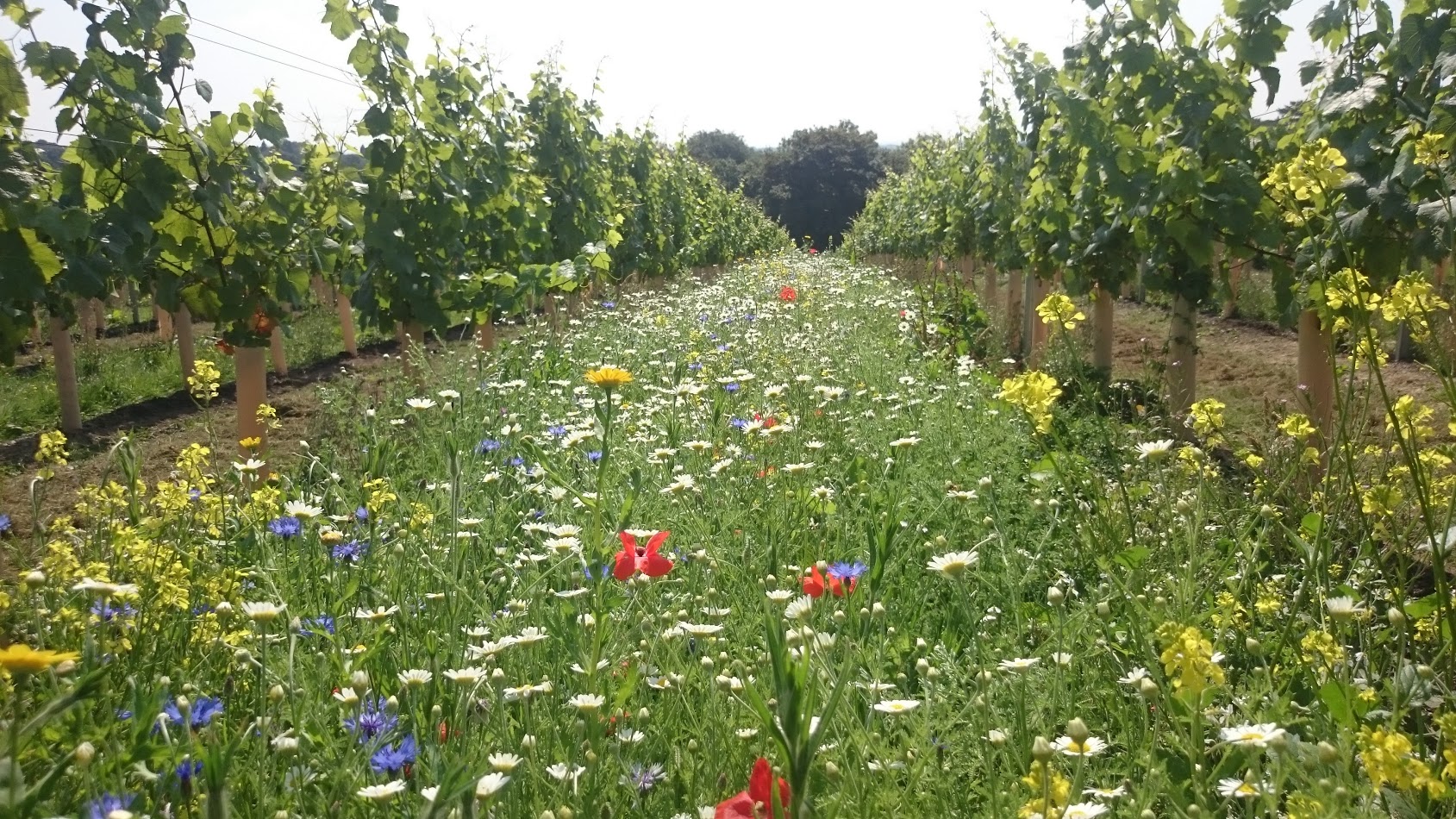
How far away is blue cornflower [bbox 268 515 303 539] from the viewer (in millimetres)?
2327

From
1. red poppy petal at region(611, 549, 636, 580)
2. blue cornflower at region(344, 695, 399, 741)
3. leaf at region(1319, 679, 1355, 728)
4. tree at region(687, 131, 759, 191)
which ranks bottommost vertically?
blue cornflower at region(344, 695, 399, 741)

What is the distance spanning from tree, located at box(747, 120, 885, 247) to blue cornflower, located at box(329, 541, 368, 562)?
204 feet

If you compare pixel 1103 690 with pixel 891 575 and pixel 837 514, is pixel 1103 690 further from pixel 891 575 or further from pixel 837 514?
pixel 837 514

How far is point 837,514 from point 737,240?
93.1 ft

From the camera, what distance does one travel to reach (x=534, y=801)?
1.51 m

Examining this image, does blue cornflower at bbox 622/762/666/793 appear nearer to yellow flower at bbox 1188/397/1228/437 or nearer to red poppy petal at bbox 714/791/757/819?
red poppy petal at bbox 714/791/757/819

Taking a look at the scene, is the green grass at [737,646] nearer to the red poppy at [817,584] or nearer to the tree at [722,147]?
the red poppy at [817,584]

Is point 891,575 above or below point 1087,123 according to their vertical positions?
below

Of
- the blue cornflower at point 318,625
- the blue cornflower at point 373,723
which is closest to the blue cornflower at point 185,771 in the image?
the blue cornflower at point 373,723

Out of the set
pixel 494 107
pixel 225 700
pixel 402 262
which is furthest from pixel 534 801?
pixel 494 107

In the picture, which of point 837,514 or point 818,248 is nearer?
Answer: point 837,514

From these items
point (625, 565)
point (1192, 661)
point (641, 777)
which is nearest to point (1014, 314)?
point (625, 565)

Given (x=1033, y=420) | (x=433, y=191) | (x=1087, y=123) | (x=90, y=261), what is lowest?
(x=1033, y=420)

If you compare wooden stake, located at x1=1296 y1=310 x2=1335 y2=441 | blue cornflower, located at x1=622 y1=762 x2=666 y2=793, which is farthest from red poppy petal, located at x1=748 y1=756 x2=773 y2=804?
wooden stake, located at x1=1296 y1=310 x2=1335 y2=441
